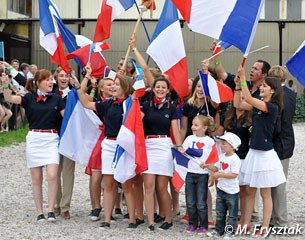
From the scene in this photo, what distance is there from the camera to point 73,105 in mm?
9375

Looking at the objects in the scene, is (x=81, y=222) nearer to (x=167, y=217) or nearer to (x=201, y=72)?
(x=167, y=217)

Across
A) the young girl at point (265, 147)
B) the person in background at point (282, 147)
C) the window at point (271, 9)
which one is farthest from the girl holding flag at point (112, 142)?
the window at point (271, 9)

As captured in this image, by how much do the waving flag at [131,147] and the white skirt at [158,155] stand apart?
0.12 metres

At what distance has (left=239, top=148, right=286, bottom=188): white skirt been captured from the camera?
8.16m

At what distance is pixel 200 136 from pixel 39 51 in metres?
22.1

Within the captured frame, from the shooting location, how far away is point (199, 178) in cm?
852

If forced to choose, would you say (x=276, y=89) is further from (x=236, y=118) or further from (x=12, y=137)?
(x=12, y=137)

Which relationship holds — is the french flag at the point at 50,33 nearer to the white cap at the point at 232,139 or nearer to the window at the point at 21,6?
the white cap at the point at 232,139

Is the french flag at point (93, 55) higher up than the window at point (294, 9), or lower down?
lower down

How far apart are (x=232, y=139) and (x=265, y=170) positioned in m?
0.49

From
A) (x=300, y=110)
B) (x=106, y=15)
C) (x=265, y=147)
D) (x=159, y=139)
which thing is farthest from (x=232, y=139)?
(x=300, y=110)

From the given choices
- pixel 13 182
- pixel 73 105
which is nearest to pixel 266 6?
pixel 13 182

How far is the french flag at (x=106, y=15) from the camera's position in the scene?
9.84 metres

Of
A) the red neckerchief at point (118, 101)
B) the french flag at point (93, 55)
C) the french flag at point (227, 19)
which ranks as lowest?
the red neckerchief at point (118, 101)
